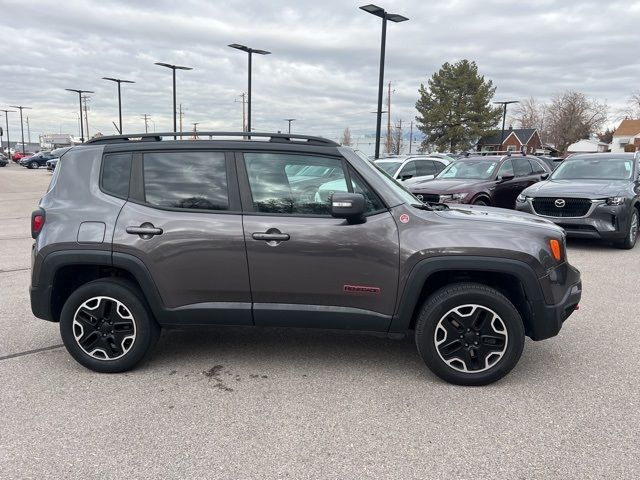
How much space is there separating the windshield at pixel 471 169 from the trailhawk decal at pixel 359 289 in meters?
8.27

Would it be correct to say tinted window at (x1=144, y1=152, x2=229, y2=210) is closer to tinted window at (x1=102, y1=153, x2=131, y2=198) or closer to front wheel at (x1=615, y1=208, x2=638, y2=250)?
tinted window at (x1=102, y1=153, x2=131, y2=198)

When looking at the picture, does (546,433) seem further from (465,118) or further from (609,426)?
(465,118)

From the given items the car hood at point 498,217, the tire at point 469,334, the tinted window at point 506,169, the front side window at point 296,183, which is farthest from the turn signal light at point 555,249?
the tinted window at point 506,169

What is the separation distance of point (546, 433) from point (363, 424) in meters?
1.08

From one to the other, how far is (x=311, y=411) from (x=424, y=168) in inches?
484

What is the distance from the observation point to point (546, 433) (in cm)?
304

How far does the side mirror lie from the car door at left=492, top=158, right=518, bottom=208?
26.5 ft

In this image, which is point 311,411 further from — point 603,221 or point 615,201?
point 615,201

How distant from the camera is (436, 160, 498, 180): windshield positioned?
36.9 feet

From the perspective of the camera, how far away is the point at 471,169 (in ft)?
37.8

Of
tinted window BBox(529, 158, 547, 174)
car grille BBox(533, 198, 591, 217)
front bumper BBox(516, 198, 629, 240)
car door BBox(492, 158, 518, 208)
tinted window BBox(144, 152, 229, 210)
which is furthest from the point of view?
tinted window BBox(529, 158, 547, 174)

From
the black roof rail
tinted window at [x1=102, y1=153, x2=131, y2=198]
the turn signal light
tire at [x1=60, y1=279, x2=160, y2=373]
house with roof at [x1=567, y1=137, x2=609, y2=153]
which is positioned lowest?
tire at [x1=60, y1=279, x2=160, y2=373]

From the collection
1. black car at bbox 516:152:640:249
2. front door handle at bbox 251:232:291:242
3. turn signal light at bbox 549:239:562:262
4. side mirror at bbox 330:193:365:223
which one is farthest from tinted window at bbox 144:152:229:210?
black car at bbox 516:152:640:249

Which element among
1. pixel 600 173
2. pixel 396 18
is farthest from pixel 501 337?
pixel 396 18
